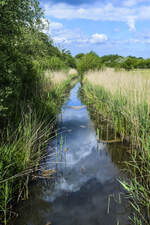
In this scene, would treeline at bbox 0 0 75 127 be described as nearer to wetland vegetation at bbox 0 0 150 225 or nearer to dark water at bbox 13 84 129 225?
wetland vegetation at bbox 0 0 150 225

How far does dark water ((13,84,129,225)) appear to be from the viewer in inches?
125

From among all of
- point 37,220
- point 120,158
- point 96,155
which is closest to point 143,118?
point 120,158

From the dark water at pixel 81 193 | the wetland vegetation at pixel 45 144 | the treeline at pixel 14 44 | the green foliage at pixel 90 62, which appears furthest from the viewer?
the green foliage at pixel 90 62

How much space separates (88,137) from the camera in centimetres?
674

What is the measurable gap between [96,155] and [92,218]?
227cm

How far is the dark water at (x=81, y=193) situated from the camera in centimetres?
317

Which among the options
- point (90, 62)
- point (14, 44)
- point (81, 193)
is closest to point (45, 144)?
point (81, 193)

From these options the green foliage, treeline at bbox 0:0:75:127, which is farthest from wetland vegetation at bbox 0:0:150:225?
the green foliage

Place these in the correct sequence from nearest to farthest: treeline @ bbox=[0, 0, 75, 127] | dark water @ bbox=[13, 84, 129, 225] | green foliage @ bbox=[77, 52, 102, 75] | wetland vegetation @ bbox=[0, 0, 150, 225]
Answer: dark water @ bbox=[13, 84, 129, 225], wetland vegetation @ bbox=[0, 0, 150, 225], treeline @ bbox=[0, 0, 75, 127], green foliage @ bbox=[77, 52, 102, 75]

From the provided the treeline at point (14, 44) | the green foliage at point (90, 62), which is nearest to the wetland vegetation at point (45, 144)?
the treeline at point (14, 44)

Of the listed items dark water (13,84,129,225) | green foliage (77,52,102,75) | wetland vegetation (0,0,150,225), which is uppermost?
green foliage (77,52,102,75)

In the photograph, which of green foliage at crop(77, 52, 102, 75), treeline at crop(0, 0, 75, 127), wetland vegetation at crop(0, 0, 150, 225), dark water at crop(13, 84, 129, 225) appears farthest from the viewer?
green foliage at crop(77, 52, 102, 75)

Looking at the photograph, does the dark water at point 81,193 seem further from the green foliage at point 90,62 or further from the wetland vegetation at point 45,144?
the green foliage at point 90,62

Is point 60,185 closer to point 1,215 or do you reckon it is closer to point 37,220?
point 37,220
